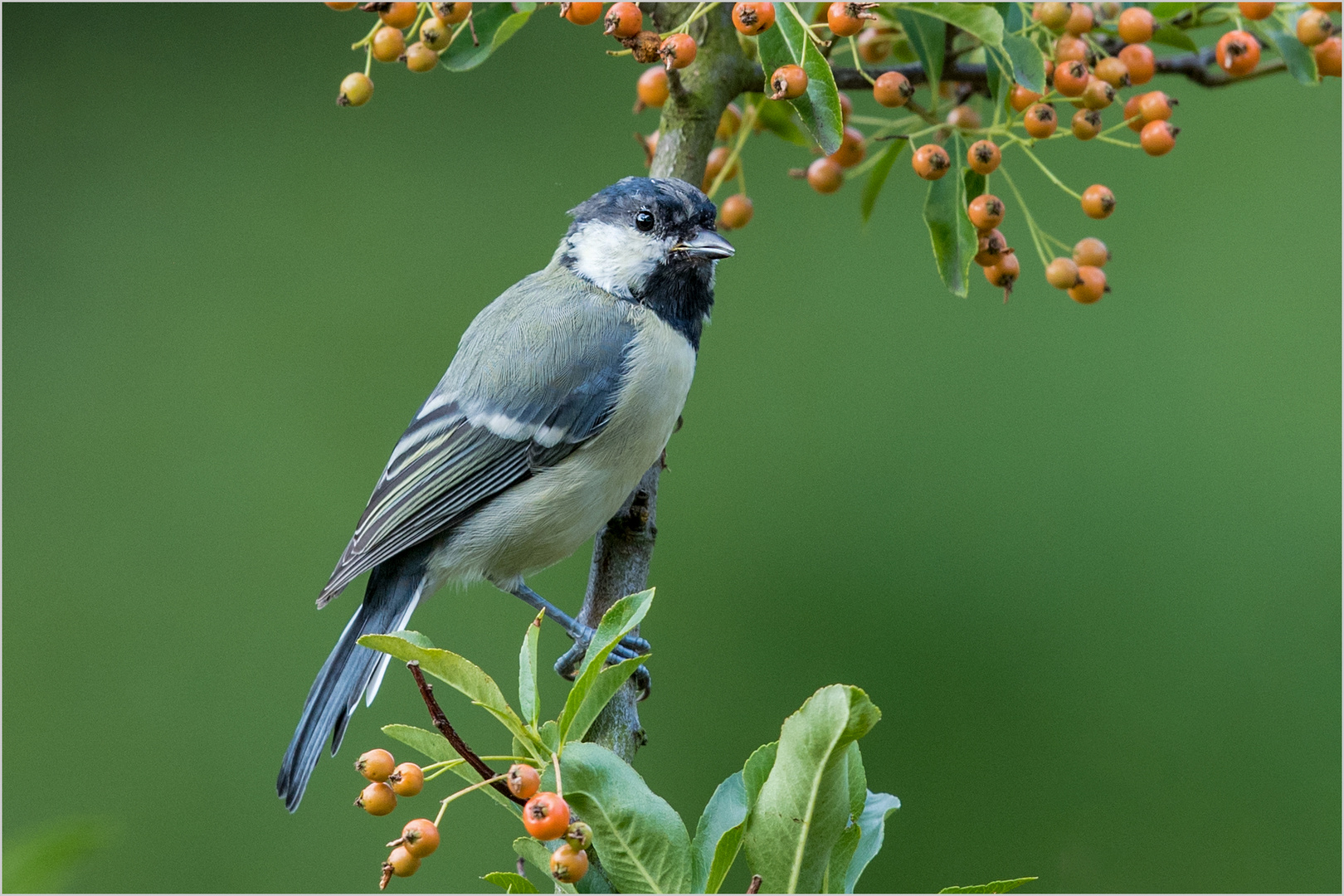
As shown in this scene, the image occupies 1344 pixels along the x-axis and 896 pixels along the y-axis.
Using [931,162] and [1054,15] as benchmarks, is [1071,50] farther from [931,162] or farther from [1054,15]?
[931,162]

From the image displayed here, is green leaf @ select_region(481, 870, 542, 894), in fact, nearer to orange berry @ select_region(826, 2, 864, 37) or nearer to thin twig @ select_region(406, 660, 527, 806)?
thin twig @ select_region(406, 660, 527, 806)

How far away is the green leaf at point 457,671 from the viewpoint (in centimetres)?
78

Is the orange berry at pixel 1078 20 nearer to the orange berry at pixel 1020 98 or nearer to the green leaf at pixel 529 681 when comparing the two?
the orange berry at pixel 1020 98

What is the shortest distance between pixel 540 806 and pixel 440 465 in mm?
924

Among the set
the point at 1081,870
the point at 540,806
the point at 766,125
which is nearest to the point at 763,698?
the point at 1081,870

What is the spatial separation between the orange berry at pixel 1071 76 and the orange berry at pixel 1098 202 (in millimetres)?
160

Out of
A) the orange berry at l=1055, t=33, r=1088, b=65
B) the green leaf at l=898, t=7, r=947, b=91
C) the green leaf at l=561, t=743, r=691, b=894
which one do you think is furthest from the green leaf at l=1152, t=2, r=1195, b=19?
the green leaf at l=561, t=743, r=691, b=894

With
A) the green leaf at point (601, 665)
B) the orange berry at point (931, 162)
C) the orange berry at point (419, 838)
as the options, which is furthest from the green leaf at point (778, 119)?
the orange berry at point (419, 838)

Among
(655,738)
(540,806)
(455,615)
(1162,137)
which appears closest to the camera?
(540,806)

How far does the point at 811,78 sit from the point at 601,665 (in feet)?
1.92

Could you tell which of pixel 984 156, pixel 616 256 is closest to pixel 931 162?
pixel 984 156

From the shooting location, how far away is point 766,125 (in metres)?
1.54

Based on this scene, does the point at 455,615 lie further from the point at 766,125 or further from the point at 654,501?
the point at 766,125

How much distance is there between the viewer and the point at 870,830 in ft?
2.88
